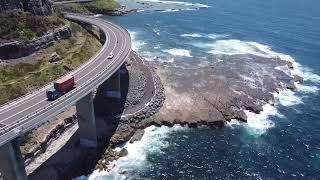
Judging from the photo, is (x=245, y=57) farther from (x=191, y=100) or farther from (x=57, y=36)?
(x=57, y=36)

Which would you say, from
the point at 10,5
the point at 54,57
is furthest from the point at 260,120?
the point at 10,5

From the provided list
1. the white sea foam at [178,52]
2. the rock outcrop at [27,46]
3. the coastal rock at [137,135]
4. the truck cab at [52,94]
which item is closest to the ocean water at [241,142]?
the white sea foam at [178,52]

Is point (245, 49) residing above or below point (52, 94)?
below

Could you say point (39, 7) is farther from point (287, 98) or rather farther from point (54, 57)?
point (287, 98)

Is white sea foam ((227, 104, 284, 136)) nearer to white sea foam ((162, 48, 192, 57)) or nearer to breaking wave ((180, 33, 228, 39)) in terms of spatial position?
white sea foam ((162, 48, 192, 57))

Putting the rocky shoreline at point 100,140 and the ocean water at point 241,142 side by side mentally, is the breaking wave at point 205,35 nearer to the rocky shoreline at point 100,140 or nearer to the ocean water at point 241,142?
the ocean water at point 241,142

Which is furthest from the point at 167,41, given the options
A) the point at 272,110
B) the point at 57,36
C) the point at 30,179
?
the point at 30,179
